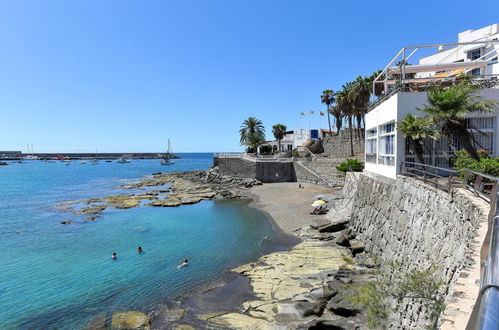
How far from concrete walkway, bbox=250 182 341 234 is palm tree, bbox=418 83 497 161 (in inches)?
522

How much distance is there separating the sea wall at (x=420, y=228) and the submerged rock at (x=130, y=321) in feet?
31.0

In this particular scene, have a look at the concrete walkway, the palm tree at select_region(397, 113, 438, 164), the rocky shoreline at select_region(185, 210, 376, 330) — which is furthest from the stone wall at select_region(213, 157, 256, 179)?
the palm tree at select_region(397, 113, 438, 164)

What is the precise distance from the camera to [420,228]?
11.5m

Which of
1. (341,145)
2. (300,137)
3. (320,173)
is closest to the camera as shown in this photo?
(320,173)

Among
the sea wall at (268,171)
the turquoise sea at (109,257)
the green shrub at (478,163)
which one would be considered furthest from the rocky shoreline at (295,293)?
the sea wall at (268,171)

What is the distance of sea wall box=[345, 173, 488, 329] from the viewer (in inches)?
308

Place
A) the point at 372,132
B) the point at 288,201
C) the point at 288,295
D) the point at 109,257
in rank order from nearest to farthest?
the point at 288,295, the point at 109,257, the point at 372,132, the point at 288,201

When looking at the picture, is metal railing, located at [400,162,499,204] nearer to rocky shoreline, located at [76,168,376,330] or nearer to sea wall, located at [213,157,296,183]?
rocky shoreline, located at [76,168,376,330]

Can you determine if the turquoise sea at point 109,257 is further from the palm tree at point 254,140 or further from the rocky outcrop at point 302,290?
the palm tree at point 254,140

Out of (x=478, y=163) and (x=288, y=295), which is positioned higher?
(x=478, y=163)

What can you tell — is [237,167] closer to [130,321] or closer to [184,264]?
[184,264]

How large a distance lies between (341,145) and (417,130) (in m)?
43.8

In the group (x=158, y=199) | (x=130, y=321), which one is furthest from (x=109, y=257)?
(x=158, y=199)

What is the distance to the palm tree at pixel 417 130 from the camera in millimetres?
14508
